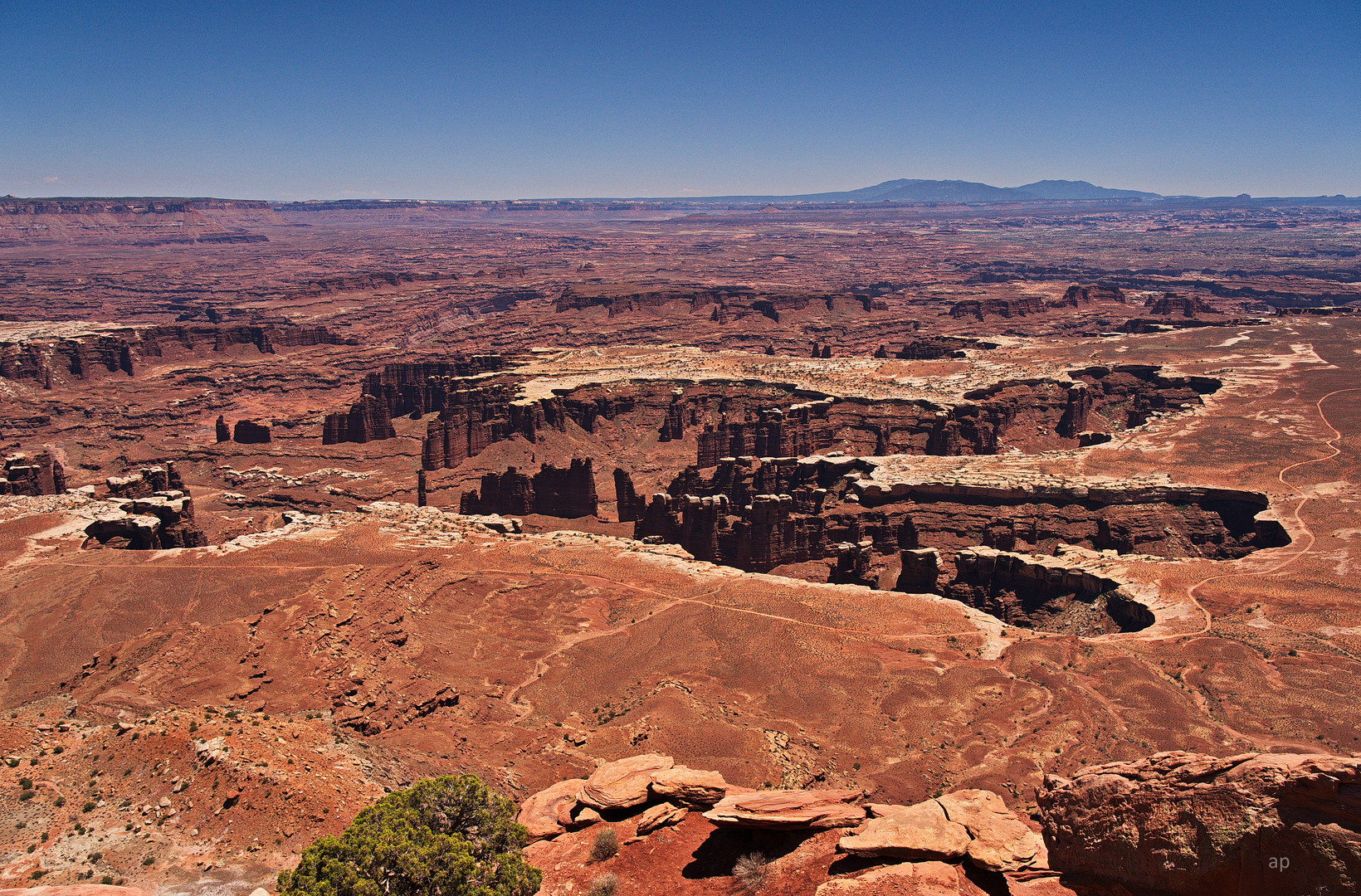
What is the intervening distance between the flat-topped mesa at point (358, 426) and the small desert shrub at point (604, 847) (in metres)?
81.5

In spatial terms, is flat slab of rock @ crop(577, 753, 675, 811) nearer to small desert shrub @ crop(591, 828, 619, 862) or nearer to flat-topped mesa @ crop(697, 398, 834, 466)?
small desert shrub @ crop(591, 828, 619, 862)

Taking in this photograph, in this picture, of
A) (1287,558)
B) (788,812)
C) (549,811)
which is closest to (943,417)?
(1287,558)

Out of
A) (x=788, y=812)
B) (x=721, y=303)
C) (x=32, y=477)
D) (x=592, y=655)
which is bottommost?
(x=592, y=655)

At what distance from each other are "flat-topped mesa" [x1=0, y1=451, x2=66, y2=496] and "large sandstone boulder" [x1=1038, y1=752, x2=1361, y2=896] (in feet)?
204

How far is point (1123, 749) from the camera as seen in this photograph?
101ft

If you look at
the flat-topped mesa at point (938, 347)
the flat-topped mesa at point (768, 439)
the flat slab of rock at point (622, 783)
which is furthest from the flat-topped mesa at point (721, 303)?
the flat slab of rock at point (622, 783)

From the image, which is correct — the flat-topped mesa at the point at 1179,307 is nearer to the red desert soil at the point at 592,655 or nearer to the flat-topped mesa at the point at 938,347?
the flat-topped mesa at the point at 938,347

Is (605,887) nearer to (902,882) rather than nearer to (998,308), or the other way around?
(902,882)

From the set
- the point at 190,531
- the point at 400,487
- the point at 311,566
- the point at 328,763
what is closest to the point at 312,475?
the point at 400,487

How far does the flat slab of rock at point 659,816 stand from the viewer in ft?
65.9

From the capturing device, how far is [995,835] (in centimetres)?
1641

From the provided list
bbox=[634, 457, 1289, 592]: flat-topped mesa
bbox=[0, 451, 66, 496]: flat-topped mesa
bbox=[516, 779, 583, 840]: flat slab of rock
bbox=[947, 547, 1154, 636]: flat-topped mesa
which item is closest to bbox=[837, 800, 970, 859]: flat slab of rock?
bbox=[516, 779, 583, 840]: flat slab of rock

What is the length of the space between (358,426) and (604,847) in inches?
3234

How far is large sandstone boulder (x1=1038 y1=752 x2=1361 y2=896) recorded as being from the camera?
1227 cm
